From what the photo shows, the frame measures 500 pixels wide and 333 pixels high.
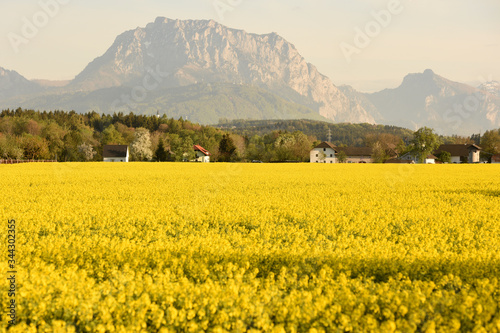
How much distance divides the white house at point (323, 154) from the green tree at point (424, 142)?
2889cm

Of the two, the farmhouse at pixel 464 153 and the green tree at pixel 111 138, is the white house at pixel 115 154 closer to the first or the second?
the green tree at pixel 111 138

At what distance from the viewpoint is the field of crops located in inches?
257

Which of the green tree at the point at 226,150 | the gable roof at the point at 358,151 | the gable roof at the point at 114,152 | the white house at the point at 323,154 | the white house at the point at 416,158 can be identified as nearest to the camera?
the green tree at the point at 226,150

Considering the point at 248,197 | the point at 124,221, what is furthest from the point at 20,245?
the point at 248,197

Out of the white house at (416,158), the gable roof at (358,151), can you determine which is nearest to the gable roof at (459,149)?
the white house at (416,158)

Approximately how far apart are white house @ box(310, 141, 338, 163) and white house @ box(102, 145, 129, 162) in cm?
6344

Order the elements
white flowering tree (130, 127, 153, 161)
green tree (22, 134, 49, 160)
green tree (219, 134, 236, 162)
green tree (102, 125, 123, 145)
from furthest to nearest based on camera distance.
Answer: green tree (102, 125, 123, 145) → white flowering tree (130, 127, 153, 161) → green tree (219, 134, 236, 162) → green tree (22, 134, 49, 160)

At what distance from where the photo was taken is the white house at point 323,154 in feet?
452

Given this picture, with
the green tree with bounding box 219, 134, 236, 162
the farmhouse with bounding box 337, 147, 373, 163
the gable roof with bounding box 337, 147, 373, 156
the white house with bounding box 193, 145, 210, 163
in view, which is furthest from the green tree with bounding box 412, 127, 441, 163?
the white house with bounding box 193, 145, 210, 163

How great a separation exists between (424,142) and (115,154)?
3946 inches

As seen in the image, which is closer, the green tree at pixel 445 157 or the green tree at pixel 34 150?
the green tree at pixel 34 150

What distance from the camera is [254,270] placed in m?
9.10

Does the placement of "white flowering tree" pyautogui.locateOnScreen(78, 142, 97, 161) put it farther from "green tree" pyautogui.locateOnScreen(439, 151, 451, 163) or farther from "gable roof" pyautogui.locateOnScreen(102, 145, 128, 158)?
"green tree" pyautogui.locateOnScreen(439, 151, 451, 163)

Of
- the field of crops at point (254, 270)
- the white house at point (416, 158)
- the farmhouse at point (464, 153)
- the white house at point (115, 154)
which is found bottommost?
the field of crops at point (254, 270)
